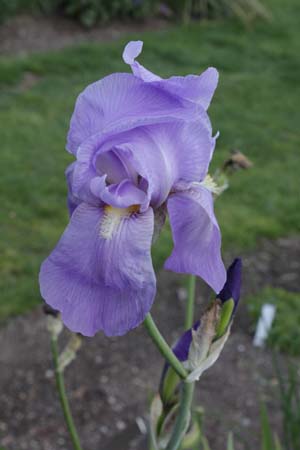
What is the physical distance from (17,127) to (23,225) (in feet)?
3.66

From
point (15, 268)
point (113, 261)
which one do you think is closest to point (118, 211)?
point (113, 261)

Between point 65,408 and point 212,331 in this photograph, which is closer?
point 212,331

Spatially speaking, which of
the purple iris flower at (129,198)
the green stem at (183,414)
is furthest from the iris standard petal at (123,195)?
the green stem at (183,414)

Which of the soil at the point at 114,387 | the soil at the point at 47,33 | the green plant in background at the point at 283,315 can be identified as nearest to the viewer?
the soil at the point at 114,387

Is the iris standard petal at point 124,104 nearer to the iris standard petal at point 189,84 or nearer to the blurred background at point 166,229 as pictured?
the iris standard petal at point 189,84

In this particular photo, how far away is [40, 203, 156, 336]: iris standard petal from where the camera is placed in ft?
2.41

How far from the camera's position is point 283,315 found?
2971 millimetres

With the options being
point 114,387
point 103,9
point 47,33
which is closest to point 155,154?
point 114,387

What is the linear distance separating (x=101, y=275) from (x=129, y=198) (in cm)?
9

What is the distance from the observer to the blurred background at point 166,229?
2.51 m

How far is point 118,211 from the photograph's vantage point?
0.78m

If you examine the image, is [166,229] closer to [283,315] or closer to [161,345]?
[283,315]

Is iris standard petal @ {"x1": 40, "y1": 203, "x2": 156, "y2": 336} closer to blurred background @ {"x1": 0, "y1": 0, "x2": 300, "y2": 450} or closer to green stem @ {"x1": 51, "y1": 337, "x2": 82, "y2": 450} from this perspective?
green stem @ {"x1": 51, "y1": 337, "x2": 82, "y2": 450}

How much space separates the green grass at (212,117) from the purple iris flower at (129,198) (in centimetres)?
222
